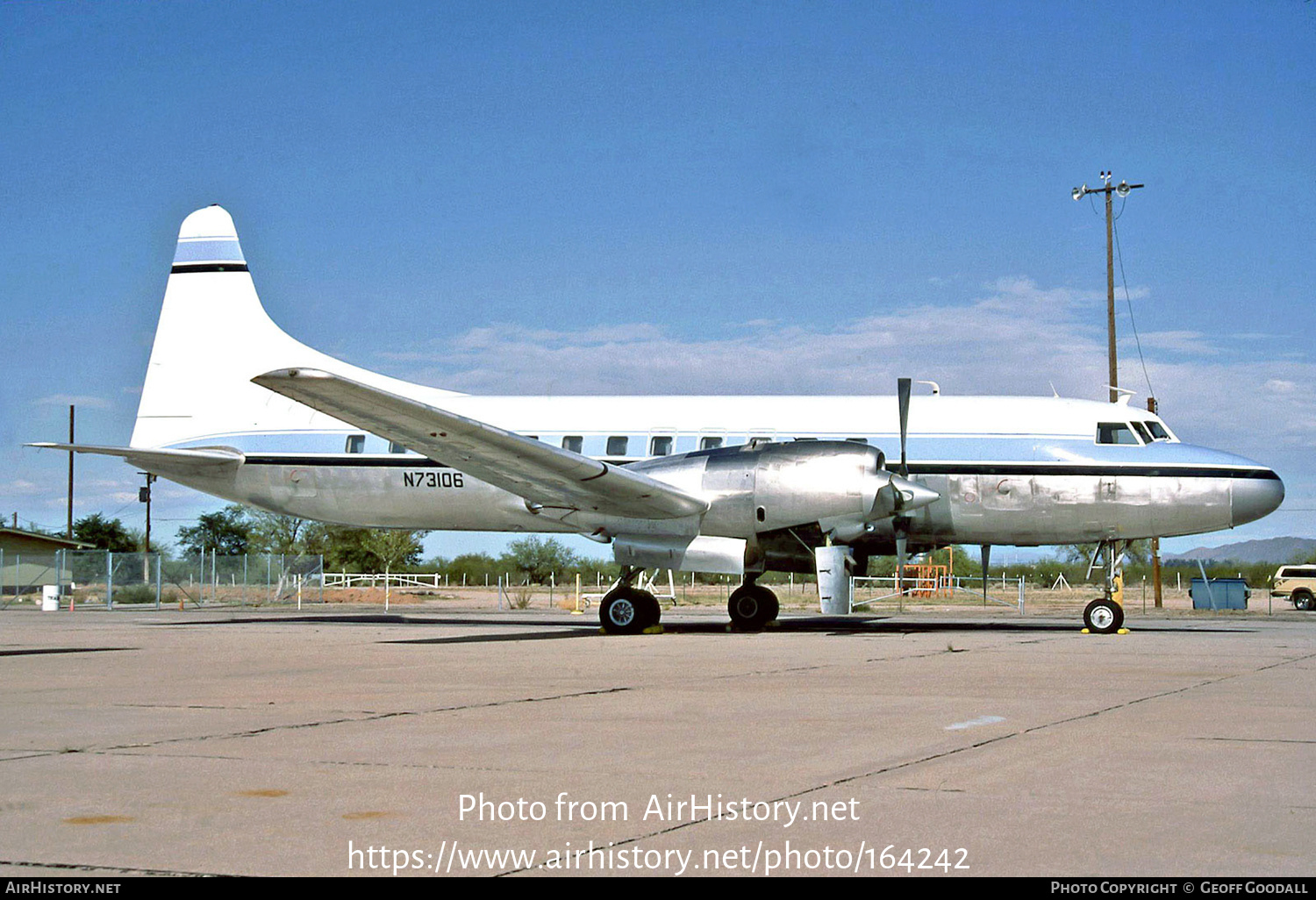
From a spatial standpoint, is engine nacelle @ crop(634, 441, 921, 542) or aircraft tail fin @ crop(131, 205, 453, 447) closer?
engine nacelle @ crop(634, 441, 921, 542)

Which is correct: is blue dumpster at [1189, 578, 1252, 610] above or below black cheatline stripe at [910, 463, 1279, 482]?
below

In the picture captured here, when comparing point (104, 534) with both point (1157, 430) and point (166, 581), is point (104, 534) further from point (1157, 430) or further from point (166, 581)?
point (1157, 430)

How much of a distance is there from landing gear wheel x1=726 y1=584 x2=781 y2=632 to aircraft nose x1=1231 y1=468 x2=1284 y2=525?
25.7 ft

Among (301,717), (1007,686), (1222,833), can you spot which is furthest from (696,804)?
(1007,686)

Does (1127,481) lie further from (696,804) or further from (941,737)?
(696,804)

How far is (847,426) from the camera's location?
2152cm

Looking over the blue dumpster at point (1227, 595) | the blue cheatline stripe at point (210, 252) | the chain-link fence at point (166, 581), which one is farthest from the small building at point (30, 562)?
the blue dumpster at point (1227, 595)

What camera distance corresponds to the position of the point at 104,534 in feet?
239

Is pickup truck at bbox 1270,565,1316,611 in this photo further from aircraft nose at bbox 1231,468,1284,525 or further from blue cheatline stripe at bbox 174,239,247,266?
blue cheatline stripe at bbox 174,239,247,266

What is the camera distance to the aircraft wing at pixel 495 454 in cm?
1625

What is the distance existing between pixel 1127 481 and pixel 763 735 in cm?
1445

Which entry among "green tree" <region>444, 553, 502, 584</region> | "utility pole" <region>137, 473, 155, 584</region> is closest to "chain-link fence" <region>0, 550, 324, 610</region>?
"utility pole" <region>137, 473, 155, 584</region>

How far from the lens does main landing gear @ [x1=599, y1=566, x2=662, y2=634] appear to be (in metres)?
20.2

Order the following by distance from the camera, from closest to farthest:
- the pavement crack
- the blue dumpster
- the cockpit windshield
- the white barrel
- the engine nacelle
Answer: the pavement crack < the white barrel < the engine nacelle < the cockpit windshield < the blue dumpster
